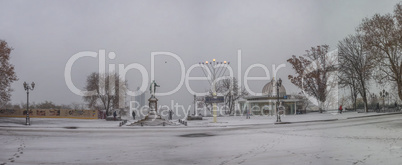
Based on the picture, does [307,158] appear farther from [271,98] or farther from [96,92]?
[96,92]

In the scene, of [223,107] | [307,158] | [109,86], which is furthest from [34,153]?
[223,107]

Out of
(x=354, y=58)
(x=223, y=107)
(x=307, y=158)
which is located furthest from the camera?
(x=223, y=107)

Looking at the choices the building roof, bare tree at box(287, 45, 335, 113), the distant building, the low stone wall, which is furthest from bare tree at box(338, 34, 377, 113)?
the low stone wall

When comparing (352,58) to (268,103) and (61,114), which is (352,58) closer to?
(268,103)

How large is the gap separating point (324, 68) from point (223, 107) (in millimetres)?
32937

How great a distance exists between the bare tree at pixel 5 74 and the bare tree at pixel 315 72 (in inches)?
1632

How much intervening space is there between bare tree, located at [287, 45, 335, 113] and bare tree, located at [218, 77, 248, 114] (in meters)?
24.6

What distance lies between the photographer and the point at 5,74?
44.0m

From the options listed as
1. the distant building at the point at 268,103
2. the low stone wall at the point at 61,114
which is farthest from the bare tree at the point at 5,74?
the distant building at the point at 268,103

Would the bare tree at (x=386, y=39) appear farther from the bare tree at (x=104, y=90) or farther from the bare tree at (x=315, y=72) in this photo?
the bare tree at (x=104, y=90)

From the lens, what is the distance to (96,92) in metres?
71.1

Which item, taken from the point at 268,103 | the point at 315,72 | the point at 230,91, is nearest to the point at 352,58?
the point at 315,72

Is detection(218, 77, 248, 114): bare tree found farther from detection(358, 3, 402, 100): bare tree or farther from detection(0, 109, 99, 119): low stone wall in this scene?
detection(358, 3, 402, 100): bare tree

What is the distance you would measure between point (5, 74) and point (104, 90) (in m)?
26.8
